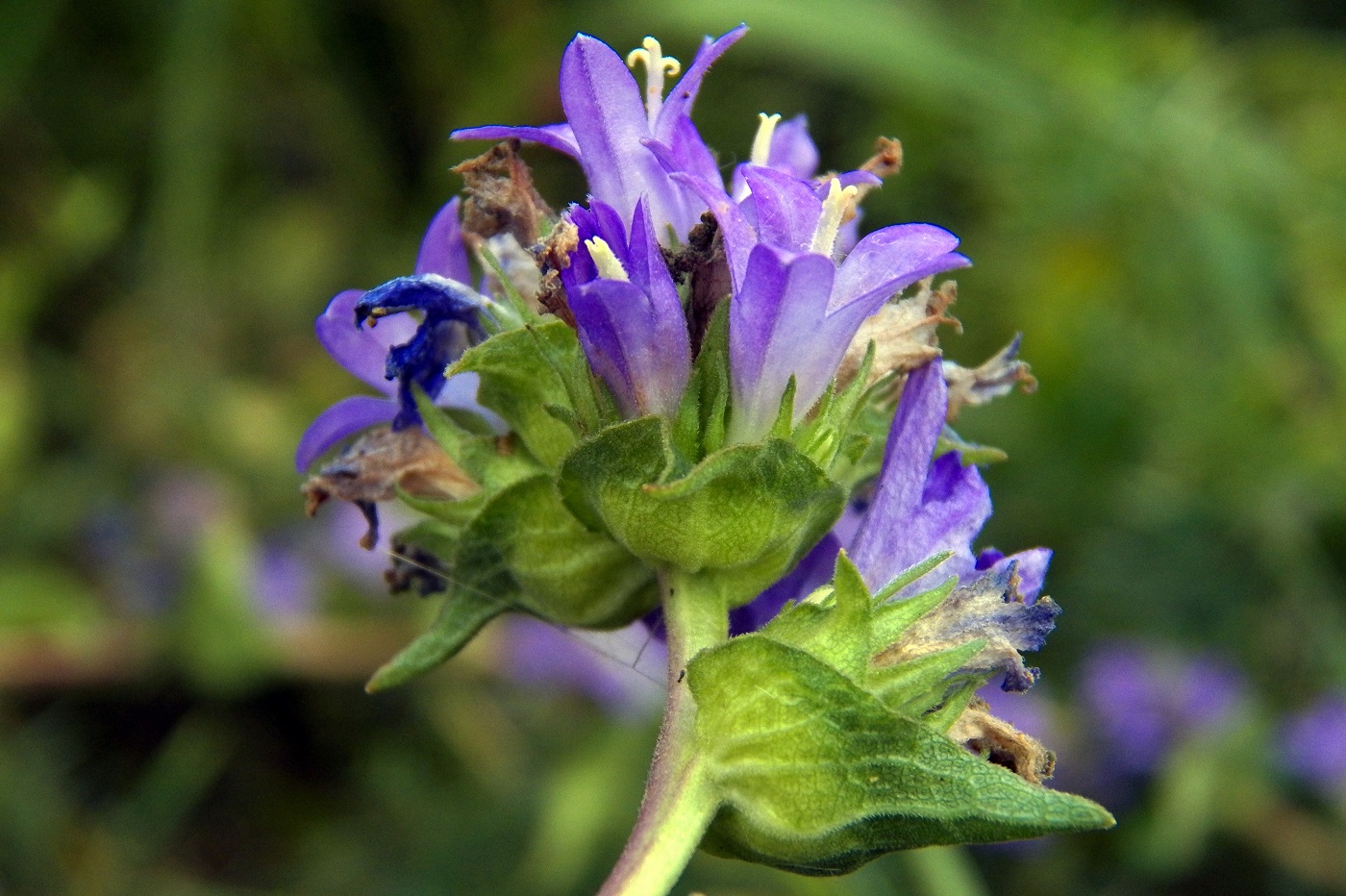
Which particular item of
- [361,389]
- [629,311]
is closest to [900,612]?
[629,311]

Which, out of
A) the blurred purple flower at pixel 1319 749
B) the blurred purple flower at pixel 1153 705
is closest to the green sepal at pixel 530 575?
the blurred purple flower at pixel 1153 705

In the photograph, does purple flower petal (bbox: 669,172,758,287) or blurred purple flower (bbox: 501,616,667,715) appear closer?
purple flower petal (bbox: 669,172,758,287)

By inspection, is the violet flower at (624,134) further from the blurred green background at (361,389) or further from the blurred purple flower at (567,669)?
the blurred purple flower at (567,669)

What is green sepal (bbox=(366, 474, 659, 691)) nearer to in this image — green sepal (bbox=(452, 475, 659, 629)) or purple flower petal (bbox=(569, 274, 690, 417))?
green sepal (bbox=(452, 475, 659, 629))

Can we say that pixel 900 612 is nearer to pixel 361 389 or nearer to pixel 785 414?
pixel 785 414

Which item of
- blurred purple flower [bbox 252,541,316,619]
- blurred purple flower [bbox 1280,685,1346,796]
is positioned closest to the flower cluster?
blurred purple flower [bbox 1280,685,1346,796]

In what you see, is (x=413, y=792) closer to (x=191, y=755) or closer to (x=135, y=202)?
(x=191, y=755)

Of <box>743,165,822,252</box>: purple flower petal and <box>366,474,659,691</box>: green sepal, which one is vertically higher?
<box>743,165,822,252</box>: purple flower petal

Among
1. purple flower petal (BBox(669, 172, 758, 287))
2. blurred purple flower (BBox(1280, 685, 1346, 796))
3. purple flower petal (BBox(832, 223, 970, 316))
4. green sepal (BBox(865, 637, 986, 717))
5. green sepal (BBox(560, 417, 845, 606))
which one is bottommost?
blurred purple flower (BBox(1280, 685, 1346, 796))
